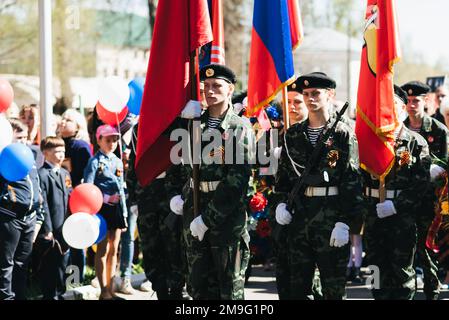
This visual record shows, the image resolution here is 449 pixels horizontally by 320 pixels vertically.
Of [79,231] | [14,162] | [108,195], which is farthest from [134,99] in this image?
[14,162]

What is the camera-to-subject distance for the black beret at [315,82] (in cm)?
804

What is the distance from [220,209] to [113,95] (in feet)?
10.5

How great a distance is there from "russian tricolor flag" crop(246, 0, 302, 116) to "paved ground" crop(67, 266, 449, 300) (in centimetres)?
244

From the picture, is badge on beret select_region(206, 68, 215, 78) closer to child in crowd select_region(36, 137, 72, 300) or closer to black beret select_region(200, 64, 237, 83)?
black beret select_region(200, 64, 237, 83)

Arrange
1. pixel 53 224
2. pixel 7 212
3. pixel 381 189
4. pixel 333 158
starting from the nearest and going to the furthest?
pixel 333 158 < pixel 381 189 < pixel 7 212 < pixel 53 224

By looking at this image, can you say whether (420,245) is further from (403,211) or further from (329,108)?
(329,108)

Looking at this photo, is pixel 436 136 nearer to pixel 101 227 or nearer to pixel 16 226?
pixel 101 227

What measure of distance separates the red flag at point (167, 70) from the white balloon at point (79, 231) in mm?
1429

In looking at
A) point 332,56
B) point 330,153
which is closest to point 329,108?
point 330,153

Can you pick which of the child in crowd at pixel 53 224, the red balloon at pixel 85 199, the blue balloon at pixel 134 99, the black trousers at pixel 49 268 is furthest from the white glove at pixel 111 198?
the blue balloon at pixel 134 99

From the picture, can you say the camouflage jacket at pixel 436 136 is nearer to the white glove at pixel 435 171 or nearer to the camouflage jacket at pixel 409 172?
the white glove at pixel 435 171

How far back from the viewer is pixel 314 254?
313 inches

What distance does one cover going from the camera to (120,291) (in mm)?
10758

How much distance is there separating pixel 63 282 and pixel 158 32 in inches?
121
